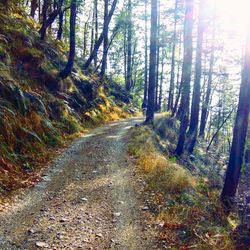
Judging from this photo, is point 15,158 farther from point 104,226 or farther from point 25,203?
point 104,226

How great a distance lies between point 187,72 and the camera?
15.0m

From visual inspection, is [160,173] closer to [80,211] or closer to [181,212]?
[181,212]

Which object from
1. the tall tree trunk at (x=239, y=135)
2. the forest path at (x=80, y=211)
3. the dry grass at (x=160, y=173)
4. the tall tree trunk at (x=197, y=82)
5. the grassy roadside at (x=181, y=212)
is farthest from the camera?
the tall tree trunk at (x=197, y=82)

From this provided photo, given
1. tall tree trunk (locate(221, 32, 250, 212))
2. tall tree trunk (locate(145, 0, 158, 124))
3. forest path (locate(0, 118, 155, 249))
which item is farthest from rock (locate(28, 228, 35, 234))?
tall tree trunk (locate(145, 0, 158, 124))

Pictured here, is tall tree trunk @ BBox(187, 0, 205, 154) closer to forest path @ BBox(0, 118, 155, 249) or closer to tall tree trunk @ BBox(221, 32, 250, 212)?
tall tree trunk @ BBox(221, 32, 250, 212)

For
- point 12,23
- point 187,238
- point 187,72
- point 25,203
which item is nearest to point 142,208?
point 187,238

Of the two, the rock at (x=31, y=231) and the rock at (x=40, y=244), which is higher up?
the rock at (x=31, y=231)

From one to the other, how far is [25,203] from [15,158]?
1970 millimetres

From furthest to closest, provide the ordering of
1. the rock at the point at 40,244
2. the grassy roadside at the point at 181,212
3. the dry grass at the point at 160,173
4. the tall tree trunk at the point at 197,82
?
1. the tall tree trunk at the point at 197,82
2. the dry grass at the point at 160,173
3. the grassy roadside at the point at 181,212
4. the rock at the point at 40,244

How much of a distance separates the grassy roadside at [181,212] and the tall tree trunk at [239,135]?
523 millimetres

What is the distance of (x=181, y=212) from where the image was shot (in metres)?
6.35

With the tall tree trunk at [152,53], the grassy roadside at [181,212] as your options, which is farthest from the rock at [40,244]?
the tall tree trunk at [152,53]

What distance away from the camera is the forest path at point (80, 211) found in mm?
5141

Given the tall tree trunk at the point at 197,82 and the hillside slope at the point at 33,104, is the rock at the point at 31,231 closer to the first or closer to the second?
the hillside slope at the point at 33,104
